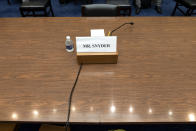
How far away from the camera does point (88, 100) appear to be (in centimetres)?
94

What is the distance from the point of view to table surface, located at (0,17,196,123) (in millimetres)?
891

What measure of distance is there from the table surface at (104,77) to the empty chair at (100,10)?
0.93 ft

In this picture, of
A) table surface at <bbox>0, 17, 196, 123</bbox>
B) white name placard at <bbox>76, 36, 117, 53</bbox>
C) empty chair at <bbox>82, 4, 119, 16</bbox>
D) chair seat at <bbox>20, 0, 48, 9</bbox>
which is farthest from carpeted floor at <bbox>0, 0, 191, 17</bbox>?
white name placard at <bbox>76, 36, 117, 53</bbox>

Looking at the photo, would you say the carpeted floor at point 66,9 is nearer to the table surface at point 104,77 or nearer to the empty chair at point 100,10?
the empty chair at point 100,10

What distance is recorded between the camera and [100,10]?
1.77 metres

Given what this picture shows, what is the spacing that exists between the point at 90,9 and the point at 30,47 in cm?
77

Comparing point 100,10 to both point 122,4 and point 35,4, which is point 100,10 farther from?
point 35,4

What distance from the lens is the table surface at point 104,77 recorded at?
89 cm

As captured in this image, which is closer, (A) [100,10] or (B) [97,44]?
(B) [97,44]

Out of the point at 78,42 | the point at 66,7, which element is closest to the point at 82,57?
the point at 78,42

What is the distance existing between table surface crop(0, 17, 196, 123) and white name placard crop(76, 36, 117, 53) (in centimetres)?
12

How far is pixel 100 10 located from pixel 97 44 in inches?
31.7

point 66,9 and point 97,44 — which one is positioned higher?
point 97,44

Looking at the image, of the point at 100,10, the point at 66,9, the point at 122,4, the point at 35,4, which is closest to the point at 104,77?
the point at 100,10
